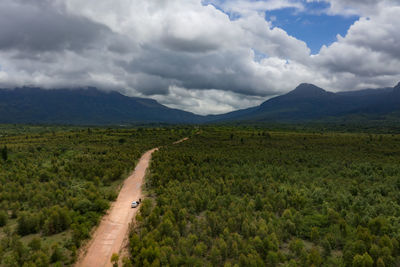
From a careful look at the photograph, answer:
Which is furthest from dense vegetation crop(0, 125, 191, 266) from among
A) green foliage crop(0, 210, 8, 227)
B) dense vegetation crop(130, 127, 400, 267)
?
dense vegetation crop(130, 127, 400, 267)

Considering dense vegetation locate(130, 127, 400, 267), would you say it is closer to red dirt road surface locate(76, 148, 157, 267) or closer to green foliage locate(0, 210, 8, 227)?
red dirt road surface locate(76, 148, 157, 267)

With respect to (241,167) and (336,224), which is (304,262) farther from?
(241,167)

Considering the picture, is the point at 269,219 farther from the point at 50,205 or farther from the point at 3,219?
the point at 3,219

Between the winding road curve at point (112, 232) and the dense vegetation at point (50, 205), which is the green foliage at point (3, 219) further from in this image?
the winding road curve at point (112, 232)

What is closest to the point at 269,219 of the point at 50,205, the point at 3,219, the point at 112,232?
the point at 112,232

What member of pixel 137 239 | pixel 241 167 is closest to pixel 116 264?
pixel 137 239

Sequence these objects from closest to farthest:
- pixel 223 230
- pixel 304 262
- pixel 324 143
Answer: pixel 304 262 → pixel 223 230 → pixel 324 143

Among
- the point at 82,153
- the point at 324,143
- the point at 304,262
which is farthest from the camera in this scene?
the point at 324,143

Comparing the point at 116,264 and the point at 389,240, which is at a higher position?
the point at 389,240
